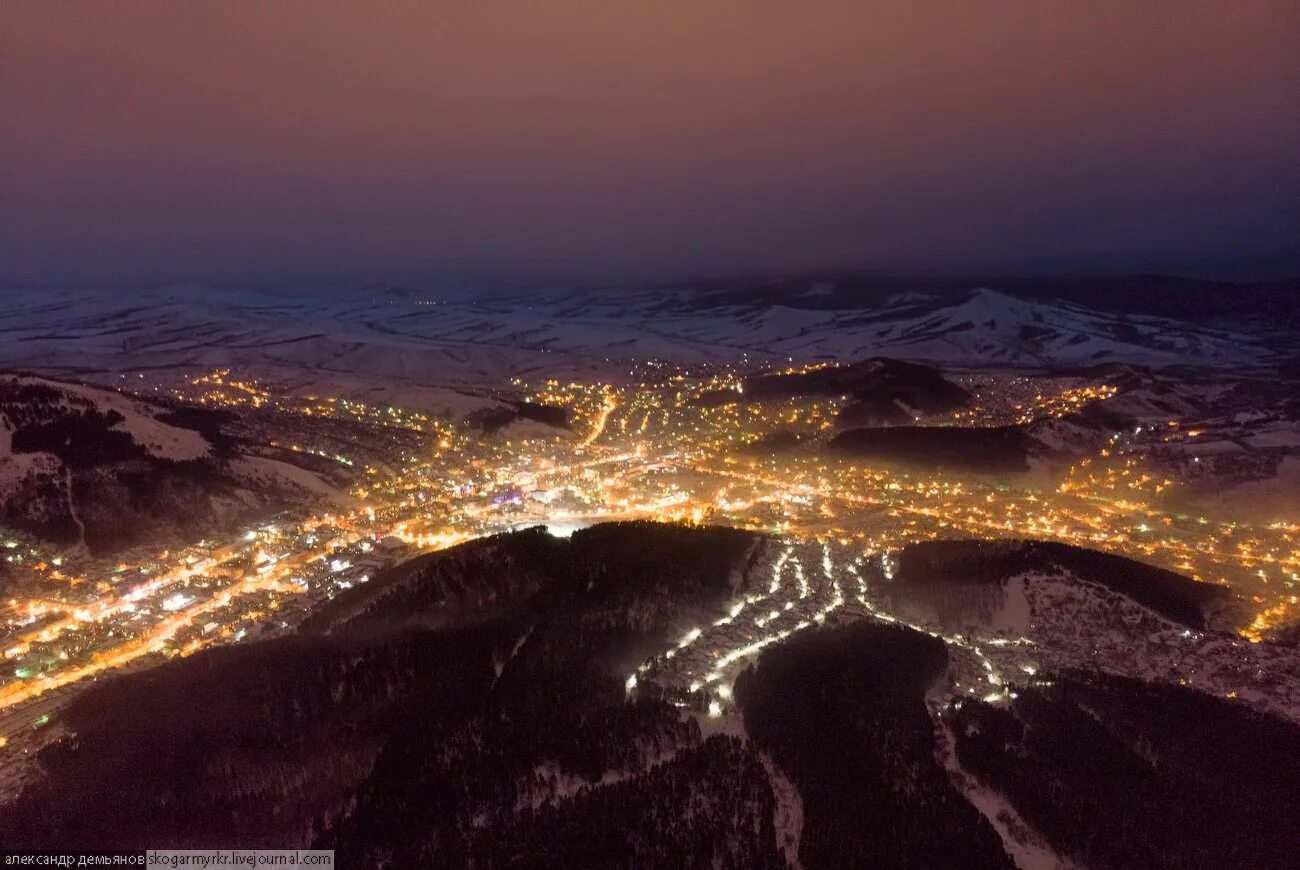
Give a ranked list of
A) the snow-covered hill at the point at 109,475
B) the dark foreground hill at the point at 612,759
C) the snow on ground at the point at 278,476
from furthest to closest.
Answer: the snow on ground at the point at 278,476 → the snow-covered hill at the point at 109,475 → the dark foreground hill at the point at 612,759

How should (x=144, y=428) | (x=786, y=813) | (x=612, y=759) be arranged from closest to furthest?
(x=786, y=813)
(x=612, y=759)
(x=144, y=428)

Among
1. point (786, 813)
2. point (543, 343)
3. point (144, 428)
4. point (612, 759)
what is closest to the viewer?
point (786, 813)

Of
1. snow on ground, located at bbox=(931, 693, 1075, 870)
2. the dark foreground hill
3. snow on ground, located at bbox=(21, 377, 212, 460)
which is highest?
snow on ground, located at bbox=(21, 377, 212, 460)

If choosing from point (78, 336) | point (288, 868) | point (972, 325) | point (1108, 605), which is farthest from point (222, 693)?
point (972, 325)

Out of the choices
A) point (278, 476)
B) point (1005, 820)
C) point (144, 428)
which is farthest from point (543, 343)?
point (1005, 820)

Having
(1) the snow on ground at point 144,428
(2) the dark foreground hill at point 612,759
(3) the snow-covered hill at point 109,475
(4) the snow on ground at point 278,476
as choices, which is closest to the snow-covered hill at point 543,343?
(1) the snow on ground at point 144,428

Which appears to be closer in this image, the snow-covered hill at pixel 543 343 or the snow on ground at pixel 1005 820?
the snow on ground at pixel 1005 820

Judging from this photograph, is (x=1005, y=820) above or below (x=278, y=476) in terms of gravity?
below

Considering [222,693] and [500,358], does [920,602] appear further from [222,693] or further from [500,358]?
[500,358]

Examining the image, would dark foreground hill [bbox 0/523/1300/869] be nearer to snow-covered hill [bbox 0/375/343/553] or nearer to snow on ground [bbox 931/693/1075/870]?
snow on ground [bbox 931/693/1075/870]

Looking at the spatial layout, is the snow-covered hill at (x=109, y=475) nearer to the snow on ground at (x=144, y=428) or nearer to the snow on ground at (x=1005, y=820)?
the snow on ground at (x=144, y=428)

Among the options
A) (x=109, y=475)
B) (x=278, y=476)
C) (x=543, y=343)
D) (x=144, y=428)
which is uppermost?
(x=543, y=343)

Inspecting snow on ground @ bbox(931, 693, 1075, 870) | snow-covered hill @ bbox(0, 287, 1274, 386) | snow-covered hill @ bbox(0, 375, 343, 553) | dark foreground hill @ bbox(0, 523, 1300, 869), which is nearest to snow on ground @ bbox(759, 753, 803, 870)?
dark foreground hill @ bbox(0, 523, 1300, 869)

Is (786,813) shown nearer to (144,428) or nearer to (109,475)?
(109,475)
